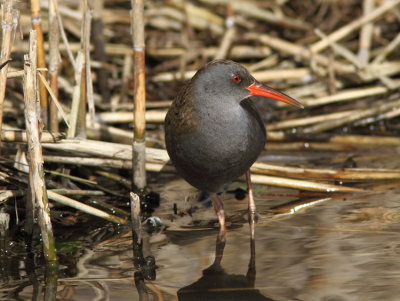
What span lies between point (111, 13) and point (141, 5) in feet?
10.8

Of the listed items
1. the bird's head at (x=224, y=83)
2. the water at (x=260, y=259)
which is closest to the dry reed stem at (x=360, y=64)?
the water at (x=260, y=259)

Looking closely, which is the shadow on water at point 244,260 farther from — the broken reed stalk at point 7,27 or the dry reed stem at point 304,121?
the dry reed stem at point 304,121

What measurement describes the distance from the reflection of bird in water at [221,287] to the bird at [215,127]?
0.50 m

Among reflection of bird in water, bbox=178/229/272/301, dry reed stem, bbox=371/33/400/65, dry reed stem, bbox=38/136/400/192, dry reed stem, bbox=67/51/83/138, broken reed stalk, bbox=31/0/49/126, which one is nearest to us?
reflection of bird in water, bbox=178/229/272/301

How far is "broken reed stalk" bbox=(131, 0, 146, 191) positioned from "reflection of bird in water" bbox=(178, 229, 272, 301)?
1019 mm

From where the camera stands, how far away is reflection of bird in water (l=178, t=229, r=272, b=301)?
2.81 metres

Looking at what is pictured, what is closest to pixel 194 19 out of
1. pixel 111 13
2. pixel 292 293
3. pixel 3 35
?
pixel 111 13

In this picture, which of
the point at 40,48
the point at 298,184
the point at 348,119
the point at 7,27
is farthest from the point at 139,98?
the point at 348,119

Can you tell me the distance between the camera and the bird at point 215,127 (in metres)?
3.56

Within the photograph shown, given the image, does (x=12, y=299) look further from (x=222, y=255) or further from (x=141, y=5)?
(x=141, y=5)

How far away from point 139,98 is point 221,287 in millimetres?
1368

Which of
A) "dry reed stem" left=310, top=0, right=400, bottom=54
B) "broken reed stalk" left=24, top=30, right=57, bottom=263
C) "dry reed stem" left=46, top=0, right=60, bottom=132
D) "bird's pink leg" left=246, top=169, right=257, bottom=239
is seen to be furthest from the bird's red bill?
"dry reed stem" left=310, top=0, right=400, bottom=54

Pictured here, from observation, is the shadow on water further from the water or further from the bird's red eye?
the bird's red eye

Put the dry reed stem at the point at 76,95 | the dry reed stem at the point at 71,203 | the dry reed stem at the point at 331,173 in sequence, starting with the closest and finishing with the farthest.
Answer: the dry reed stem at the point at 71,203, the dry reed stem at the point at 76,95, the dry reed stem at the point at 331,173
